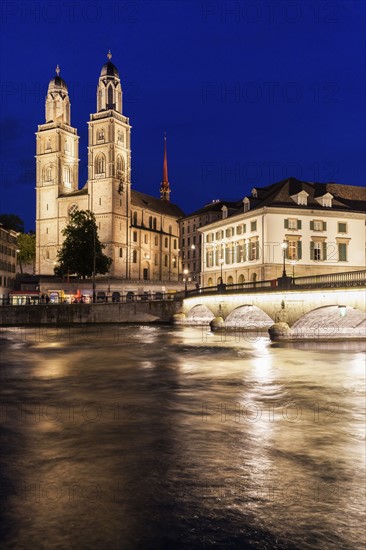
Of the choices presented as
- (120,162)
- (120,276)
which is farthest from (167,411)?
(120,162)

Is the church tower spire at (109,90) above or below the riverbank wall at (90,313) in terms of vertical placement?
above

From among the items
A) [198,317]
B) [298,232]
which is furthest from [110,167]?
[298,232]

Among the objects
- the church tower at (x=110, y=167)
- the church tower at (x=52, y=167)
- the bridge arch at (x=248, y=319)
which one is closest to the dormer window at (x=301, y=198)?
the bridge arch at (x=248, y=319)

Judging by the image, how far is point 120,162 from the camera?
388ft

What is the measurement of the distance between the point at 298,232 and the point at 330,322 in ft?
76.8

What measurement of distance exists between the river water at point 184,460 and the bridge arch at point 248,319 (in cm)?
2967

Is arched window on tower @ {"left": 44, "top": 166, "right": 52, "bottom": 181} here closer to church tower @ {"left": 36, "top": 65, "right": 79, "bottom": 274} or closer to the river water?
church tower @ {"left": 36, "top": 65, "right": 79, "bottom": 274}

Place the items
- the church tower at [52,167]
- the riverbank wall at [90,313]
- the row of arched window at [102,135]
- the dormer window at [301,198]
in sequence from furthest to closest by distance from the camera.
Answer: the row of arched window at [102,135] < the church tower at [52,167] < the riverbank wall at [90,313] < the dormer window at [301,198]

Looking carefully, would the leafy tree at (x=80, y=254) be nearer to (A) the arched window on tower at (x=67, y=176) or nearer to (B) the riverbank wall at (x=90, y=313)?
(B) the riverbank wall at (x=90, y=313)

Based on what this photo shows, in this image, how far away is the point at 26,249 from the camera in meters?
125

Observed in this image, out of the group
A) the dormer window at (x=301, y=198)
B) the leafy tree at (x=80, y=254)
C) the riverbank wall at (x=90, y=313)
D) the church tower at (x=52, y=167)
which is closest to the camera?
the dormer window at (x=301, y=198)

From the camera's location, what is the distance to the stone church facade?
113 m

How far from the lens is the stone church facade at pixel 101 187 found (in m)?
113

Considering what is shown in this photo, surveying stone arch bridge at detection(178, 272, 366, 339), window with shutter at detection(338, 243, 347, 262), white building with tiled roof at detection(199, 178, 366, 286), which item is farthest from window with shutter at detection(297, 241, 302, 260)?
stone arch bridge at detection(178, 272, 366, 339)
